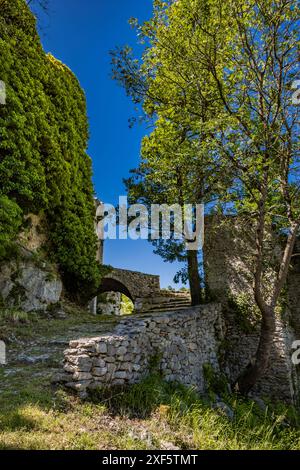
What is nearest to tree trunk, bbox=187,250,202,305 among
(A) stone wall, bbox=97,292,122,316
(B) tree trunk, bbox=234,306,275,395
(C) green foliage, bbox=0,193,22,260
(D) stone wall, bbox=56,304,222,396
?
(D) stone wall, bbox=56,304,222,396

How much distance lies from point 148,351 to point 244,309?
4.93 meters

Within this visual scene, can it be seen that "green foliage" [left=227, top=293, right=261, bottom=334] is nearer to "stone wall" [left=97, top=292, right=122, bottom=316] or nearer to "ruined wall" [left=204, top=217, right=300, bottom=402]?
"ruined wall" [left=204, top=217, right=300, bottom=402]

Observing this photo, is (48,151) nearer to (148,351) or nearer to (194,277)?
(194,277)

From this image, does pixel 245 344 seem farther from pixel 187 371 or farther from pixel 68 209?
pixel 68 209

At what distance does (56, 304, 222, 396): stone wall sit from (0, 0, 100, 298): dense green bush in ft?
14.1

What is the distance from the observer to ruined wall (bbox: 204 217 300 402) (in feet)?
29.5

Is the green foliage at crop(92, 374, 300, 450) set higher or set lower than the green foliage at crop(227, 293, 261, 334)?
lower

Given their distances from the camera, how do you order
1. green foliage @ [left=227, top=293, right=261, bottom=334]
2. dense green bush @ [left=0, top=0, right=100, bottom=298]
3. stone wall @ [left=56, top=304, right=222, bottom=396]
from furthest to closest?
green foliage @ [left=227, top=293, right=261, bottom=334] → dense green bush @ [left=0, top=0, right=100, bottom=298] → stone wall @ [left=56, top=304, right=222, bottom=396]

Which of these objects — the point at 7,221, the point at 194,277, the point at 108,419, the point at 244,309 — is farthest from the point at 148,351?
the point at 244,309

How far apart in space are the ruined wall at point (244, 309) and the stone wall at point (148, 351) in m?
0.72

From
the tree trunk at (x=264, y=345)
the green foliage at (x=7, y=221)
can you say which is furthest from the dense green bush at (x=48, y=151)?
the tree trunk at (x=264, y=345)

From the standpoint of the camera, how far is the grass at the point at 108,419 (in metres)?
3.34

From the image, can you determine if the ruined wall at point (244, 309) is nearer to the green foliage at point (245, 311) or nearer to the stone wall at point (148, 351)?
the green foliage at point (245, 311)

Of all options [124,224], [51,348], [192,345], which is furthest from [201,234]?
[51,348]
